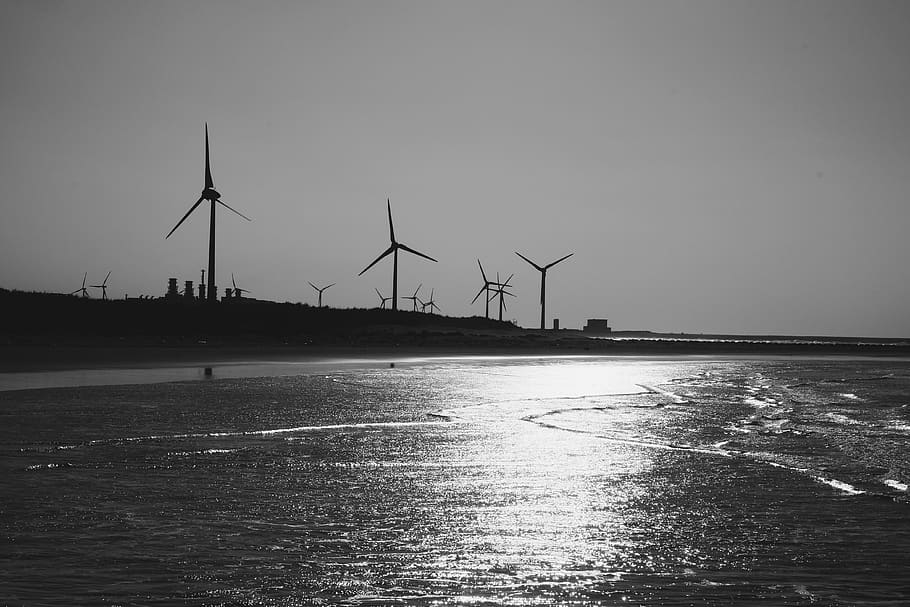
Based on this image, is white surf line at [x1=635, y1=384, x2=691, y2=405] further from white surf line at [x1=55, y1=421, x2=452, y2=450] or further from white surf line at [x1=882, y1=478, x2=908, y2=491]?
white surf line at [x1=882, y1=478, x2=908, y2=491]

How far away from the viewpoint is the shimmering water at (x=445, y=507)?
20.9ft

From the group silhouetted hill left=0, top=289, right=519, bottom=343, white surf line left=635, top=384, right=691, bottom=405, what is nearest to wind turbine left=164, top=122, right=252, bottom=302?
silhouetted hill left=0, top=289, right=519, bottom=343

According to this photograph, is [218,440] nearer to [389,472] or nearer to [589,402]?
[389,472]

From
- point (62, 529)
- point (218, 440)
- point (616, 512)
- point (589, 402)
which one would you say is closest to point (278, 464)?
point (218, 440)

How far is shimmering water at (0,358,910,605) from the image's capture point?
6383mm

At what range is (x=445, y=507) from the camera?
366 inches

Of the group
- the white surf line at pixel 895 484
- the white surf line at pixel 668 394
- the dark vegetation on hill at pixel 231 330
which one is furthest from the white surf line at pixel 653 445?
the dark vegetation on hill at pixel 231 330

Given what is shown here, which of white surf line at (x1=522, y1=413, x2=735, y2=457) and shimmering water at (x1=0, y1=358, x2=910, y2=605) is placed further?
white surf line at (x1=522, y1=413, x2=735, y2=457)

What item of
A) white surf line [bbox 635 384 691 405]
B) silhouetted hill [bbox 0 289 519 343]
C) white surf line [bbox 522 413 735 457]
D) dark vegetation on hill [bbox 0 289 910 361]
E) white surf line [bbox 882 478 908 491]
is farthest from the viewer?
silhouetted hill [bbox 0 289 519 343]

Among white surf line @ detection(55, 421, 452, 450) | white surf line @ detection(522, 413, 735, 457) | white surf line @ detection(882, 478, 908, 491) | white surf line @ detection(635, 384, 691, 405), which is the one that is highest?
white surf line @ detection(635, 384, 691, 405)

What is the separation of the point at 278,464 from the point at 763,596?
7.53 metres

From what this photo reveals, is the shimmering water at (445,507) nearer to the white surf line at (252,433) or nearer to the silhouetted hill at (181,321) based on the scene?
the white surf line at (252,433)

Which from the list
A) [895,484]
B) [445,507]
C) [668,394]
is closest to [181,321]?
[668,394]

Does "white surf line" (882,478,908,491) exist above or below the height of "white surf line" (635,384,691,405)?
below
